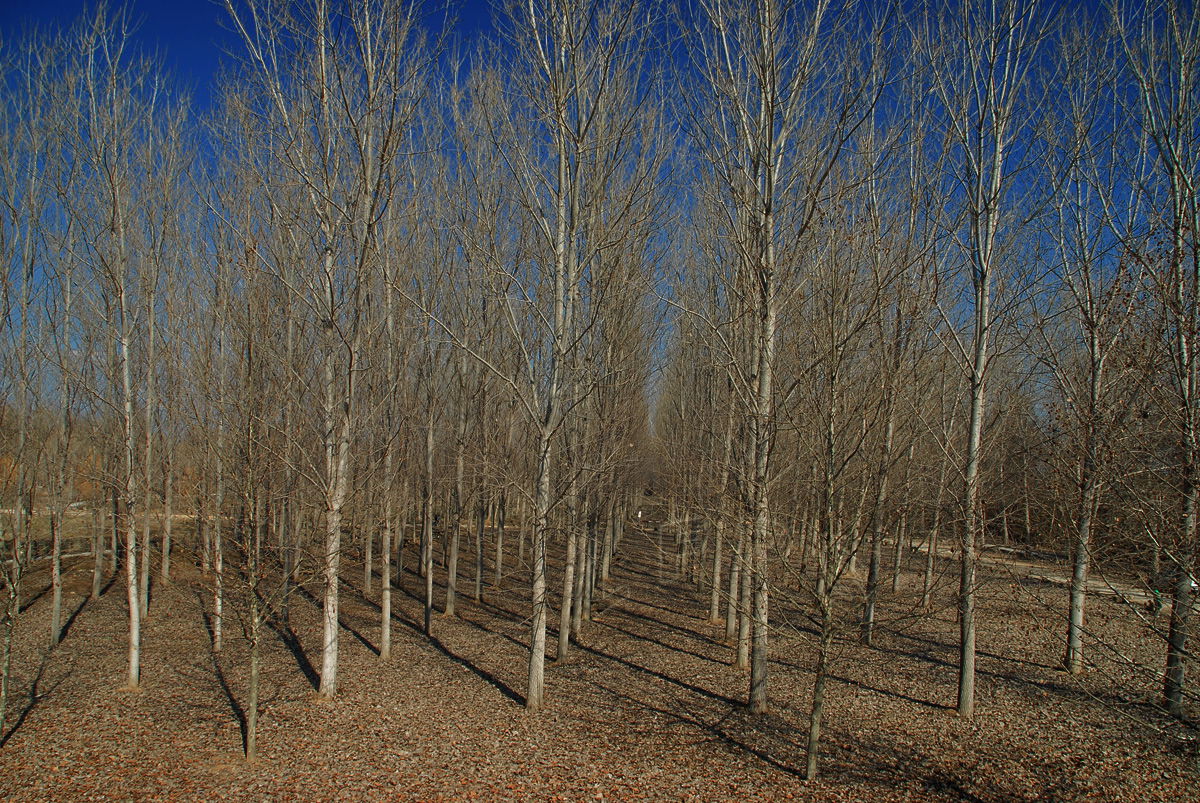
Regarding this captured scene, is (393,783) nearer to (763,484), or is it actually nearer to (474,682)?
(474,682)

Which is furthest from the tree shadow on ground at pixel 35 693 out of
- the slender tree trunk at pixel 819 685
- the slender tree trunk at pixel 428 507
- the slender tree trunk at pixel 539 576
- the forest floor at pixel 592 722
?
the slender tree trunk at pixel 819 685

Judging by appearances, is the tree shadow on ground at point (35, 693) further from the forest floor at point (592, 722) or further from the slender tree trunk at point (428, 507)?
the slender tree trunk at point (428, 507)

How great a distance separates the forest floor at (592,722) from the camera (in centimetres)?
583

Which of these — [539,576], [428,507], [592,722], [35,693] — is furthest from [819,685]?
[35,693]

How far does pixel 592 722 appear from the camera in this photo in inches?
291

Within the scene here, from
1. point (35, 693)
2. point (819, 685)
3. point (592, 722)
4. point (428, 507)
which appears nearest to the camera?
point (819, 685)

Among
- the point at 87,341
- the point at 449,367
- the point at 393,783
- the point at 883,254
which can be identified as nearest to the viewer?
the point at 393,783

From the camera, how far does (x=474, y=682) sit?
8.83m

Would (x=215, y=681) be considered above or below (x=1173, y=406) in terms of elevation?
below

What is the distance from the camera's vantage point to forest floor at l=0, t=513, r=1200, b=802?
583 centimetres

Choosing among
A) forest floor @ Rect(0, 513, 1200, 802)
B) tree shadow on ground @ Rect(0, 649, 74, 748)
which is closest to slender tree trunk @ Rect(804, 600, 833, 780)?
forest floor @ Rect(0, 513, 1200, 802)

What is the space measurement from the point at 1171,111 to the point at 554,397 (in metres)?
6.23

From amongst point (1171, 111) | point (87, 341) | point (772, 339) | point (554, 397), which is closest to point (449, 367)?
point (87, 341)

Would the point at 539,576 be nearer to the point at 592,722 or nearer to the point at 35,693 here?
the point at 592,722
